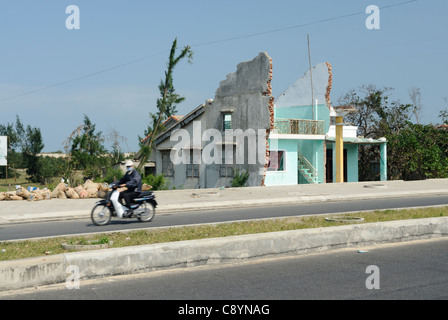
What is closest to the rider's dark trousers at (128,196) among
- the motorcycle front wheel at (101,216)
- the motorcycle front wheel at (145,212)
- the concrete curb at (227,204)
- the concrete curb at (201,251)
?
the motorcycle front wheel at (145,212)

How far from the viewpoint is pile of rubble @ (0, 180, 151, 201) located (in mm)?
21484

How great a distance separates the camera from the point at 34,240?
33.7 feet

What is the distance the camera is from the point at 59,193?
73.1ft

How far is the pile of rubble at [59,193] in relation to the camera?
2148 centimetres

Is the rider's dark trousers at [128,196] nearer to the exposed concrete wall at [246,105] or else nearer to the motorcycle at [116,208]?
the motorcycle at [116,208]

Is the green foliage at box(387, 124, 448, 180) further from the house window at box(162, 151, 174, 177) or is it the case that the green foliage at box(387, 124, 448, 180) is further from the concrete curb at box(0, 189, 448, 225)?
the house window at box(162, 151, 174, 177)

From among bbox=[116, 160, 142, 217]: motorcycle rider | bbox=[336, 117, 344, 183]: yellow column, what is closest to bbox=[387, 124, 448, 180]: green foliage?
bbox=[336, 117, 344, 183]: yellow column

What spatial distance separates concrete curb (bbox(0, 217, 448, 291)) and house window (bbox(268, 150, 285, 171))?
22.3 metres

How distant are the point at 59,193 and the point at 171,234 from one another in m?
13.2

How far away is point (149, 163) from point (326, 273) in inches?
1184

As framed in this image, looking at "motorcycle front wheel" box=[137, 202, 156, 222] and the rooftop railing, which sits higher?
the rooftop railing

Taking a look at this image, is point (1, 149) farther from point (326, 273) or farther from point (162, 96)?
point (326, 273)

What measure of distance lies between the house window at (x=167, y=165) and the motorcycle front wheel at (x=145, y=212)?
70.1ft
